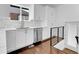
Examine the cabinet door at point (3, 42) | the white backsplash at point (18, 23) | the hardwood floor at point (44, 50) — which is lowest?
the hardwood floor at point (44, 50)

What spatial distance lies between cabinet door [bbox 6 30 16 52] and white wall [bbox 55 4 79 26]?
0.52 m

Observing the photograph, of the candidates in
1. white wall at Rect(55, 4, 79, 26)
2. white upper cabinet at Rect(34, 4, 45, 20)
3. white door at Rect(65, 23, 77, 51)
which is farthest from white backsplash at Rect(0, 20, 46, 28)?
white door at Rect(65, 23, 77, 51)

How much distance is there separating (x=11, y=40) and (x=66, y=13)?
698mm

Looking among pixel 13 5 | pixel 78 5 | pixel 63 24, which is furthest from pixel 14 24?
pixel 78 5

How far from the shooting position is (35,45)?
1268 mm

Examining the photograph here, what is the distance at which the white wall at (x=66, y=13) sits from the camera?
1.20 metres

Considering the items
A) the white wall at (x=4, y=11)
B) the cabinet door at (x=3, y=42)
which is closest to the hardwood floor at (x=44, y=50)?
the cabinet door at (x=3, y=42)

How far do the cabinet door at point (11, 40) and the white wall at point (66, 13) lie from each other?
517 millimetres

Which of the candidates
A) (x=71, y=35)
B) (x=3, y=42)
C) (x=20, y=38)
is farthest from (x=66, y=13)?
(x=3, y=42)

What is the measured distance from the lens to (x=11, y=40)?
1192 mm

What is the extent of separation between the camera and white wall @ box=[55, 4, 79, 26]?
3.94ft

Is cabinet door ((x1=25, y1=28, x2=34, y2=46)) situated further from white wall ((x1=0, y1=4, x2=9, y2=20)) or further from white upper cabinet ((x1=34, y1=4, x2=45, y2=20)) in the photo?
white wall ((x1=0, y1=4, x2=9, y2=20))

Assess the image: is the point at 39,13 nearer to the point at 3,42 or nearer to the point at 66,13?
the point at 66,13

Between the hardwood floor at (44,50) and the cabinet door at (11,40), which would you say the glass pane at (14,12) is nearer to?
the cabinet door at (11,40)
